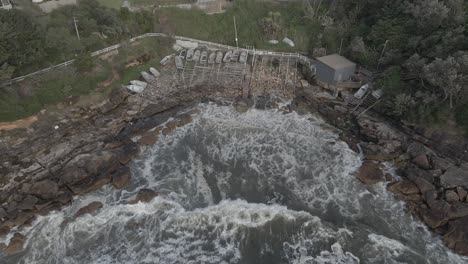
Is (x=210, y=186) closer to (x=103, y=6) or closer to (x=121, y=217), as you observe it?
Answer: (x=121, y=217)

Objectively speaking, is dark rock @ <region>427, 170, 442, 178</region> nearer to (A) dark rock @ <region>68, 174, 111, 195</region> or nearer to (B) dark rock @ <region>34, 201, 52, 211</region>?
(A) dark rock @ <region>68, 174, 111, 195</region>

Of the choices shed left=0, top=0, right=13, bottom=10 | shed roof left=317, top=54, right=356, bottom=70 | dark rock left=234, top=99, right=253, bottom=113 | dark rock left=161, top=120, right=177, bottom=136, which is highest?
shed left=0, top=0, right=13, bottom=10

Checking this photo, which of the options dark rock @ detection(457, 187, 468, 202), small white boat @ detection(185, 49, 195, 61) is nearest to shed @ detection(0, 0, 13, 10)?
small white boat @ detection(185, 49, 195, 61)

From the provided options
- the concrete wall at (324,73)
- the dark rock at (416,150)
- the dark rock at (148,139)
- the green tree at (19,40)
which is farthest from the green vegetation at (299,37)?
the dark rock at (148,139)

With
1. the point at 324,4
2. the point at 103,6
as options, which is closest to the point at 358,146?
the point at 324,4

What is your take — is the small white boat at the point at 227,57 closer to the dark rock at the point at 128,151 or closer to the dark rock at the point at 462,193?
the dark rock at the point at 128,151

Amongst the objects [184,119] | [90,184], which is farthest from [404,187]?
[90,184]
